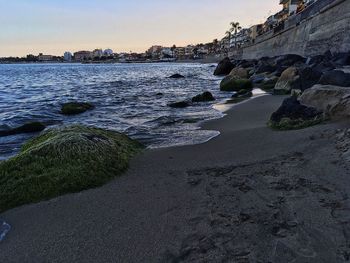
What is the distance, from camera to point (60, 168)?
566 cm

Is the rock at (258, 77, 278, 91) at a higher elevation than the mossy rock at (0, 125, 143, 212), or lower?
lower

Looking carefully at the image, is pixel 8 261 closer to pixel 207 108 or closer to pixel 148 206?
pixel 148 206

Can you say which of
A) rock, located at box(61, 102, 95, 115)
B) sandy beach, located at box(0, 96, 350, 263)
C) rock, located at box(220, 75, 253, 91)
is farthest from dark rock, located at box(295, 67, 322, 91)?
rock, located at box(61, 102, 95, 115)

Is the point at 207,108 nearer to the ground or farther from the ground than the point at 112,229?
nearer to the ground

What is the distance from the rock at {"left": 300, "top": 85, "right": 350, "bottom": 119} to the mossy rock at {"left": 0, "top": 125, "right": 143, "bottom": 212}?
13.9 feet

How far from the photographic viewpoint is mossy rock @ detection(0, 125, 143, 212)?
16.9 ft

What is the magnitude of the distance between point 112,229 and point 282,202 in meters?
1.93

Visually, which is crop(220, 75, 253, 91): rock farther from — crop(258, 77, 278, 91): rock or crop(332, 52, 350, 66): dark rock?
crop(332, 52, 350, 66): dark rock

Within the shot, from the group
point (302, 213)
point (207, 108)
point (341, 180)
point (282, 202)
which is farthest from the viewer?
point (207, 108)

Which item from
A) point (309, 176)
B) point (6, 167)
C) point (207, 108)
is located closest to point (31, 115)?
point (207, 108)

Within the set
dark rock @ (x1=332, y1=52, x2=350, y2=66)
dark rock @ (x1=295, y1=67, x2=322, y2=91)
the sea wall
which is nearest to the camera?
dark rock @ (x1=295, y1=67, x2=322, y2=91)

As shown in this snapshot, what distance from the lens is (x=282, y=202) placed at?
14.0ft

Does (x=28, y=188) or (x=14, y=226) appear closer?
(x=14, y=226)

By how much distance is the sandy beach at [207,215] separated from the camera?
3426 mm
